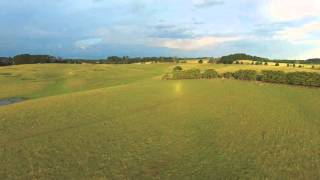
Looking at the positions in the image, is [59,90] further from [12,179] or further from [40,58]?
[40,58]

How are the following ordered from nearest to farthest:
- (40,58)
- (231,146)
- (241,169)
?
1. (241,169)
2. (231,146)
3. (40,58)

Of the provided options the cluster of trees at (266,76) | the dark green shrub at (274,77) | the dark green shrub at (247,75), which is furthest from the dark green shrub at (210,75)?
the dark green shrub at (274,77)

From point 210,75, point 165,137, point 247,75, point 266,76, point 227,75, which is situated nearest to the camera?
point 165,137

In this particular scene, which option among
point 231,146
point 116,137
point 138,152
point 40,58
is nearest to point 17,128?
point 116,137

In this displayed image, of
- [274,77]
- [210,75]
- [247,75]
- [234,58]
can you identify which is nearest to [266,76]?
[274,77]

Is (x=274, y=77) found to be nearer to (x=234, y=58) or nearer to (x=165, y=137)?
(x=165, y=137)

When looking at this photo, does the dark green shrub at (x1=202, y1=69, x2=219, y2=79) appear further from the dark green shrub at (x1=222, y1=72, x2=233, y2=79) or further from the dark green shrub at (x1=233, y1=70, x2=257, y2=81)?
the dark green shrub at (x1=233, y1=70, x2=257, y2=81)
